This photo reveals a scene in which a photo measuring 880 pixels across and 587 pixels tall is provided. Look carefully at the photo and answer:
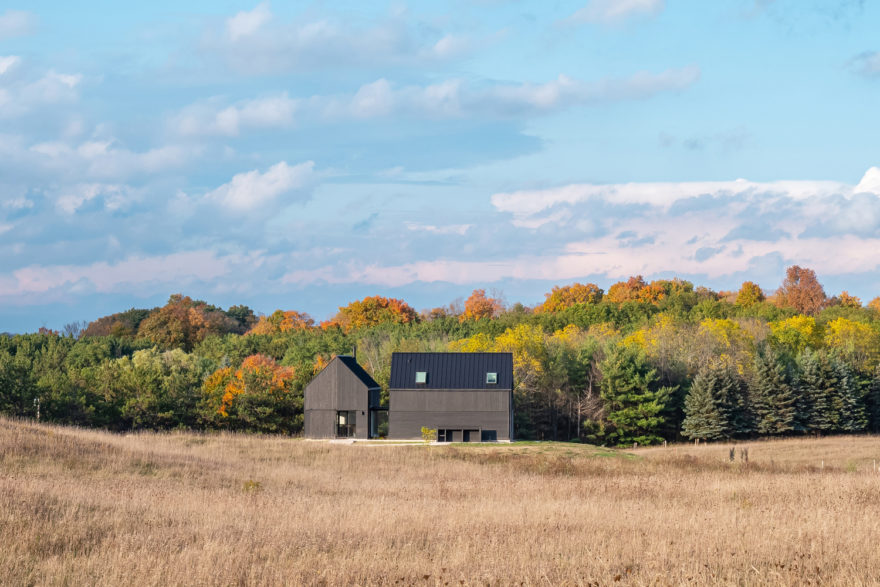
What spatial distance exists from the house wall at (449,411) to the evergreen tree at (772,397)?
24329 mm

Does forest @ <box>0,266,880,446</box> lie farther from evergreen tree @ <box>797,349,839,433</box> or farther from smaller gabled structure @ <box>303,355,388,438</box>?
smaller gabled structure @ <box>303,355,388,438</box>

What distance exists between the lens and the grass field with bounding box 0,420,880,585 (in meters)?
12.3

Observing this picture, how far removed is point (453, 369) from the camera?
207 feet

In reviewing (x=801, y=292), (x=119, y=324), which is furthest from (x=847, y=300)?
(x=119, y=324)

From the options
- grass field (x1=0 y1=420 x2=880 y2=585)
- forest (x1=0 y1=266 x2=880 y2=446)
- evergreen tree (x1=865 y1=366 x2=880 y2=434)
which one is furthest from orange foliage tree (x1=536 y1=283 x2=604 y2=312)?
grass field (x1=0 y1=420 x2=880 y2=585)

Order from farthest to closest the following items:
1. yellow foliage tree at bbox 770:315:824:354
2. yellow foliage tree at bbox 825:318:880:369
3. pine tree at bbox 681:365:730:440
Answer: yellow foliage tree at bbox 770:315:824:354 < yellow foliage tree at bbox 825:318:880:369 < pine tree at bbox 681:365:730:440

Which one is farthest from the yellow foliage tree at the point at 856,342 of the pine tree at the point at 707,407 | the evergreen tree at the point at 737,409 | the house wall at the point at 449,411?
the house wall at the point at 449,411

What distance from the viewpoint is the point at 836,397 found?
73188mm

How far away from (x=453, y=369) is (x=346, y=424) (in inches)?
367

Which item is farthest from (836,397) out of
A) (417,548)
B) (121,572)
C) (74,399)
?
(121,572)

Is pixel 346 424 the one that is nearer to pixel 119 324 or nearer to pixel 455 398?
pixel 455 398

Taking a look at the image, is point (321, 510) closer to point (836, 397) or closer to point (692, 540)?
point (692, 540)

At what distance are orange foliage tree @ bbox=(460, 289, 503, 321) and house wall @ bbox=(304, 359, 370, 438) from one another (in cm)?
10230

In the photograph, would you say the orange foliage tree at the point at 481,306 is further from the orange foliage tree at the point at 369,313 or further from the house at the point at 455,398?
the house at the point at 455,398
